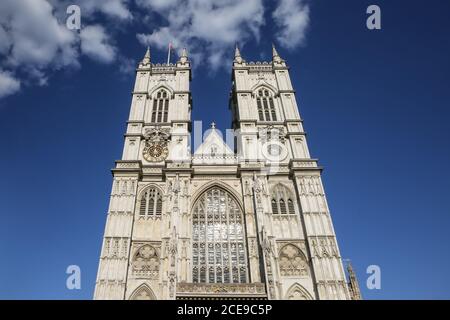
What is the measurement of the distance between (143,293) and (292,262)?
9878mm

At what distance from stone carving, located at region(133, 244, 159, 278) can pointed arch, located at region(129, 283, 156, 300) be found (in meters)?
0.79

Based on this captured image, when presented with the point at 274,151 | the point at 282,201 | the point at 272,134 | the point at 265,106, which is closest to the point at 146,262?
the point at 282,201

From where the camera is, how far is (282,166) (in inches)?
1072

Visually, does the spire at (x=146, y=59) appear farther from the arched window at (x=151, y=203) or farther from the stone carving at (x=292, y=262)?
the stone carving at (x=292, y=262)

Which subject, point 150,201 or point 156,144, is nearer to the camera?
point 150,201

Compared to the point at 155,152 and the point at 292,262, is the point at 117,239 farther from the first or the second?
the point at 292,262

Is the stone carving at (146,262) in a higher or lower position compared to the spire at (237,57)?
lower

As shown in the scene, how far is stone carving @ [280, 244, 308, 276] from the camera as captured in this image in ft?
72.7

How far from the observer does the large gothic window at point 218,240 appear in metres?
22.0

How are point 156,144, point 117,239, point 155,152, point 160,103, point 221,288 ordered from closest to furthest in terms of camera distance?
point 221,288, point 117,239, point 155,152, point 156,144, point 160,103

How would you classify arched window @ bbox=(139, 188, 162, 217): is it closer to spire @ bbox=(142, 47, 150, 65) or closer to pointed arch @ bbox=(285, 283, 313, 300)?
pointed arch @ bbox=(285, 283, 313, 300)

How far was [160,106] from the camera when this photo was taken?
32.1 metres

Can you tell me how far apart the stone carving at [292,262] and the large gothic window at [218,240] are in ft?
8.51

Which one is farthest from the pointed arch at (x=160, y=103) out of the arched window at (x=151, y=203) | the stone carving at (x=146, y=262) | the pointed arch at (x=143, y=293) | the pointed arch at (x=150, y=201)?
the pointed arch at (x=143, y=293)
